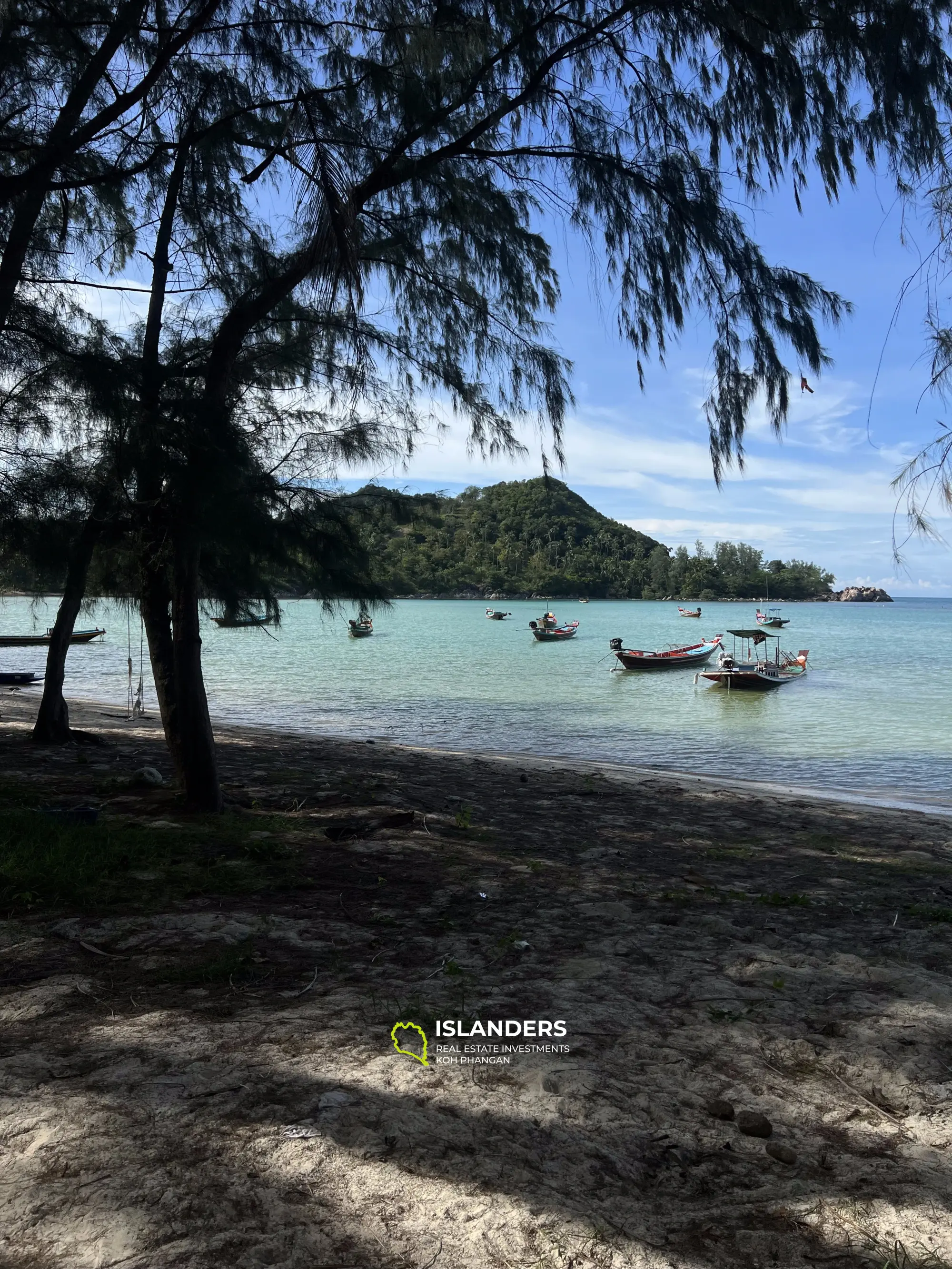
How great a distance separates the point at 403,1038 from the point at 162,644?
4.28 m

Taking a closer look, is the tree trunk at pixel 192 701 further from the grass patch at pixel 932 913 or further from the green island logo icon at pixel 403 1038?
the grass patch at pixel 932 913

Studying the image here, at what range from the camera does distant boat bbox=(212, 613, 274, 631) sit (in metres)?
6.89

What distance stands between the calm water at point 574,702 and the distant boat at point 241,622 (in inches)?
8.0

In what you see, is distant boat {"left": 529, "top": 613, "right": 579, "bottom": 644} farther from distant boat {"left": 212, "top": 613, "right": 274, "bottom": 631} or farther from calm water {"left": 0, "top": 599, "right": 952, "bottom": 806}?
distant boat {"left": 212, "top": 613, "right": 274, "bottom": 631}

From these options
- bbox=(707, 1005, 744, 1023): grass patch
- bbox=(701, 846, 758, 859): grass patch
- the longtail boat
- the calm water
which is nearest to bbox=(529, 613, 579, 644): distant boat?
the calm water

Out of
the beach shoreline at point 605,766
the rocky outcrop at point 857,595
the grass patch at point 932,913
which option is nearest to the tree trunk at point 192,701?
the grass patch at point 932,913

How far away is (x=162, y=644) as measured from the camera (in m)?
6.30

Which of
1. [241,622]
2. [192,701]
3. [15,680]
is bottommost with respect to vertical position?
[15,680]

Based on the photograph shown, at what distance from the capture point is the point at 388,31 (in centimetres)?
466

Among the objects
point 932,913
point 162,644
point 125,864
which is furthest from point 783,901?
point 162,644

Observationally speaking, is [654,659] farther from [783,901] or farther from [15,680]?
[783,901]

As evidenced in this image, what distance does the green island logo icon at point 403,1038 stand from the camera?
2.69m

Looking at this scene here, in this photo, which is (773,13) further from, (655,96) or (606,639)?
(606,639)

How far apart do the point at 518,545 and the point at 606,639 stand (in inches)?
1959
